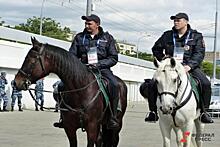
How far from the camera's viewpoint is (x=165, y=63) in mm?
7258

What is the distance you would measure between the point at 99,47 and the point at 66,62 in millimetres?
1205

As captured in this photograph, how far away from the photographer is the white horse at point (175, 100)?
7.11 metres

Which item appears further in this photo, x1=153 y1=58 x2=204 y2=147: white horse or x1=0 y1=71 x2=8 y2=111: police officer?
→ x1=0 y1=71 x2=8 y2=111: police officer

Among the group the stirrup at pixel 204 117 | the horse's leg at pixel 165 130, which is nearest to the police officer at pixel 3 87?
the stirrup at pixel 204 117

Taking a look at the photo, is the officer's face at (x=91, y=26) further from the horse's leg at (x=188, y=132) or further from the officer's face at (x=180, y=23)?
the horse's leg at (x=188, y=132)

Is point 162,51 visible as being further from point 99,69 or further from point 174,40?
point 99,69

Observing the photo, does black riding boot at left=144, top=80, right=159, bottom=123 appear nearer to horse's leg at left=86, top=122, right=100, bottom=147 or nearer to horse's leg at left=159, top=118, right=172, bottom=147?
horse's leg at left=159, top=118, right=172, bottom=147

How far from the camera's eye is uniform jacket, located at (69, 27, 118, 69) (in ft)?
28.9

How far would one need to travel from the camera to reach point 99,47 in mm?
8875

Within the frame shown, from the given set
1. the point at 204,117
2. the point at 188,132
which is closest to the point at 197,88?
the point at 204,117

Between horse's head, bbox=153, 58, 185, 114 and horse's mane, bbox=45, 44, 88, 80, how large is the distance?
1.41 m

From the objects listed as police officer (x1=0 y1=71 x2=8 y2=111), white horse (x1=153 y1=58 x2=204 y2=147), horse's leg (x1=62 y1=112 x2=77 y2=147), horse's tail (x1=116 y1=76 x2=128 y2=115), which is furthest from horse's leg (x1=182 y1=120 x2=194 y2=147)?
police officer (x1=0 y1=71 x2=8 y2=111)

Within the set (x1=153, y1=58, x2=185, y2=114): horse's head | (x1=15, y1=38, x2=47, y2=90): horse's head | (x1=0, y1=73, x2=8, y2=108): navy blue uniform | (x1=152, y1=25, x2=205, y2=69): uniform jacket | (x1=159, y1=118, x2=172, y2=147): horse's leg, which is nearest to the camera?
(x1=153, y1=58, x2=185, y2=114): horse's head

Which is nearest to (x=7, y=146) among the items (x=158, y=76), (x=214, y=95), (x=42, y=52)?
(x=42, y=52)
